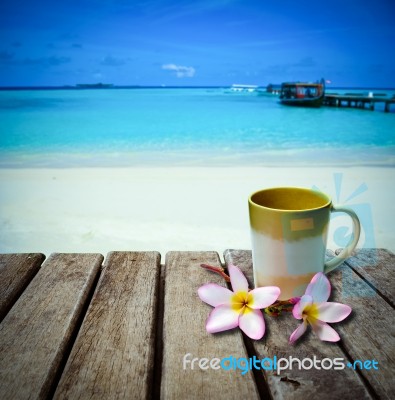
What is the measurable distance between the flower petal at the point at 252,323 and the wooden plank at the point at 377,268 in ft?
1.05

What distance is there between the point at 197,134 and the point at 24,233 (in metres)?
9.84

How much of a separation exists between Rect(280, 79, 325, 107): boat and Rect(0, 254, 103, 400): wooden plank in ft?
96.7

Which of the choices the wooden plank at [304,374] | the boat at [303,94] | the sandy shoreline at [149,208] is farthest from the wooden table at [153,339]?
the boat at [303,94]

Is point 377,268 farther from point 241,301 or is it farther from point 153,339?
point 153,339

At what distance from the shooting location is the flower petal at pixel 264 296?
2.38 feet

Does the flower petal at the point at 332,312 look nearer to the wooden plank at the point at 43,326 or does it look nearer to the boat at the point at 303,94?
the wooden plank at the point at 43,326

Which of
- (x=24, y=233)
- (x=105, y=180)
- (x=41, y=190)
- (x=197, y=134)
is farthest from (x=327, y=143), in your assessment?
(x=24, y=233)

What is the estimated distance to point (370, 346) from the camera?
660 millimetres

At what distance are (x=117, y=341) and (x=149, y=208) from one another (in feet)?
10.3

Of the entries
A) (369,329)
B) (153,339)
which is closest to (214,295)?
(153,339)

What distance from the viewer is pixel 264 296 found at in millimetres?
736

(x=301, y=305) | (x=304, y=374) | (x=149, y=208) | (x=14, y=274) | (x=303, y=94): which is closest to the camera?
(x=304, y=374)

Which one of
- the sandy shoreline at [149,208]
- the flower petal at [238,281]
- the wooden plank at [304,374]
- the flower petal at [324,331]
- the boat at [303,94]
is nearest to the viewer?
the wooden plank at [304,374]

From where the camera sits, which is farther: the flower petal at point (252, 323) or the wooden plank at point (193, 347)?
the flower petal at point (252, 323)
